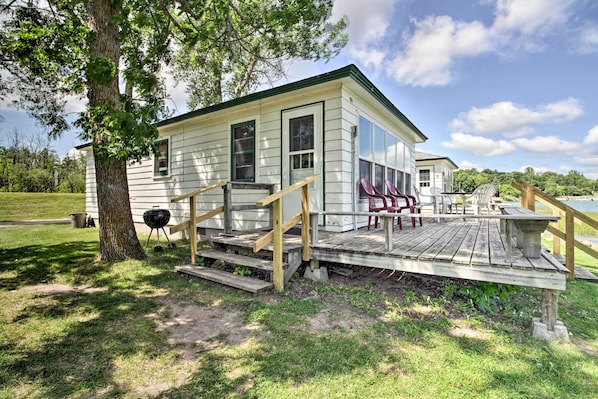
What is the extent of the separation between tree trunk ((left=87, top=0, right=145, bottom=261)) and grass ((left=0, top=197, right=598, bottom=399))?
1072 millimetres

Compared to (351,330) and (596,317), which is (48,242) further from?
(596,317)

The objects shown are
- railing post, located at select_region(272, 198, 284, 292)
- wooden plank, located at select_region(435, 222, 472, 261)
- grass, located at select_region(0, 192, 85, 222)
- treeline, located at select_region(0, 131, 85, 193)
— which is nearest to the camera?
wooden plank, located at select_region(435, 222, 472, 261)

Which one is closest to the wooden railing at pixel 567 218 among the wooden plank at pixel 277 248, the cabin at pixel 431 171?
the wooden plank at pixel 277 248

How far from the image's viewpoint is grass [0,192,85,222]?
50.2ft

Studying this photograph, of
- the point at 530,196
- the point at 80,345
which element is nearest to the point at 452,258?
the point at 530,196

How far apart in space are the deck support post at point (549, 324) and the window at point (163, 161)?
822cm

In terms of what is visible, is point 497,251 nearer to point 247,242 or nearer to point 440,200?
point 247,242

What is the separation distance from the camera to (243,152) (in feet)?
20.9

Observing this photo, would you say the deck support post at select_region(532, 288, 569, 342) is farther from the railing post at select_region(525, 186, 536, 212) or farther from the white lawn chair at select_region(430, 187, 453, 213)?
the white lawn chair at select_region(430, 187, 453, 213)

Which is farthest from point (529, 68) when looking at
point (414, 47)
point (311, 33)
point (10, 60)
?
point (10, 60)

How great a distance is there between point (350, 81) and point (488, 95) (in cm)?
2590

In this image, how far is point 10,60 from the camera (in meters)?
5.06

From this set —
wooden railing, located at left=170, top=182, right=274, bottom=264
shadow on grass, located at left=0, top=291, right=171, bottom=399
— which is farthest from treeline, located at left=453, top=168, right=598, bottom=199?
shadow on grass, located at left=0, top=291, right=171, bottom=399

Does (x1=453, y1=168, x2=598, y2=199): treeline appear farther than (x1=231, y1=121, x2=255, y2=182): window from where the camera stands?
Yes
